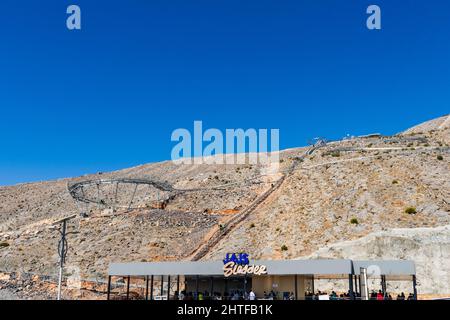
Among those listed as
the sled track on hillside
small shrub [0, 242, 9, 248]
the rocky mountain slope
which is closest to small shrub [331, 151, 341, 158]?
the rocky mountain slope

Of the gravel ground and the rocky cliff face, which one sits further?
the gravel ground

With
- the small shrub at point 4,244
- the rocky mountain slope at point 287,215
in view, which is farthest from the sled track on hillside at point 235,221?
the small shrub at point 4,244

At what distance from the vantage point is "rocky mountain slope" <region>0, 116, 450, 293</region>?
54.4m

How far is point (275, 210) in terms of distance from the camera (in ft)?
215

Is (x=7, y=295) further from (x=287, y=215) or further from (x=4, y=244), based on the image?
(x=287, y=215)

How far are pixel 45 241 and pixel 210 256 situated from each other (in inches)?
1042

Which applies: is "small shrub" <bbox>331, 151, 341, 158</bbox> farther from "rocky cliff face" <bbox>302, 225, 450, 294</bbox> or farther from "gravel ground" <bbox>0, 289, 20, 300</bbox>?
"gravel ground" <bbox>0, 289, 20, 300</bbox>

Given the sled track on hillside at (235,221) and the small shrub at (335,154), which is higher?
the small shrub at (335,154)

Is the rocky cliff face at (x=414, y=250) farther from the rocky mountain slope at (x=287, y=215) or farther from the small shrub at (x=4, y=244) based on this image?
the small shrub at (x=4, y=244)

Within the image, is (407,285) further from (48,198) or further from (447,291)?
(48,198)

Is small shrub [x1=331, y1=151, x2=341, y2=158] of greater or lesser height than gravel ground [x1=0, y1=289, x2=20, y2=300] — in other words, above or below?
above

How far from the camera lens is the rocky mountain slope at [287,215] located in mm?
54375

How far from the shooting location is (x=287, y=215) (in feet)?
205

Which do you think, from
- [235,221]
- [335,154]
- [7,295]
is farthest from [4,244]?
[335,154]
